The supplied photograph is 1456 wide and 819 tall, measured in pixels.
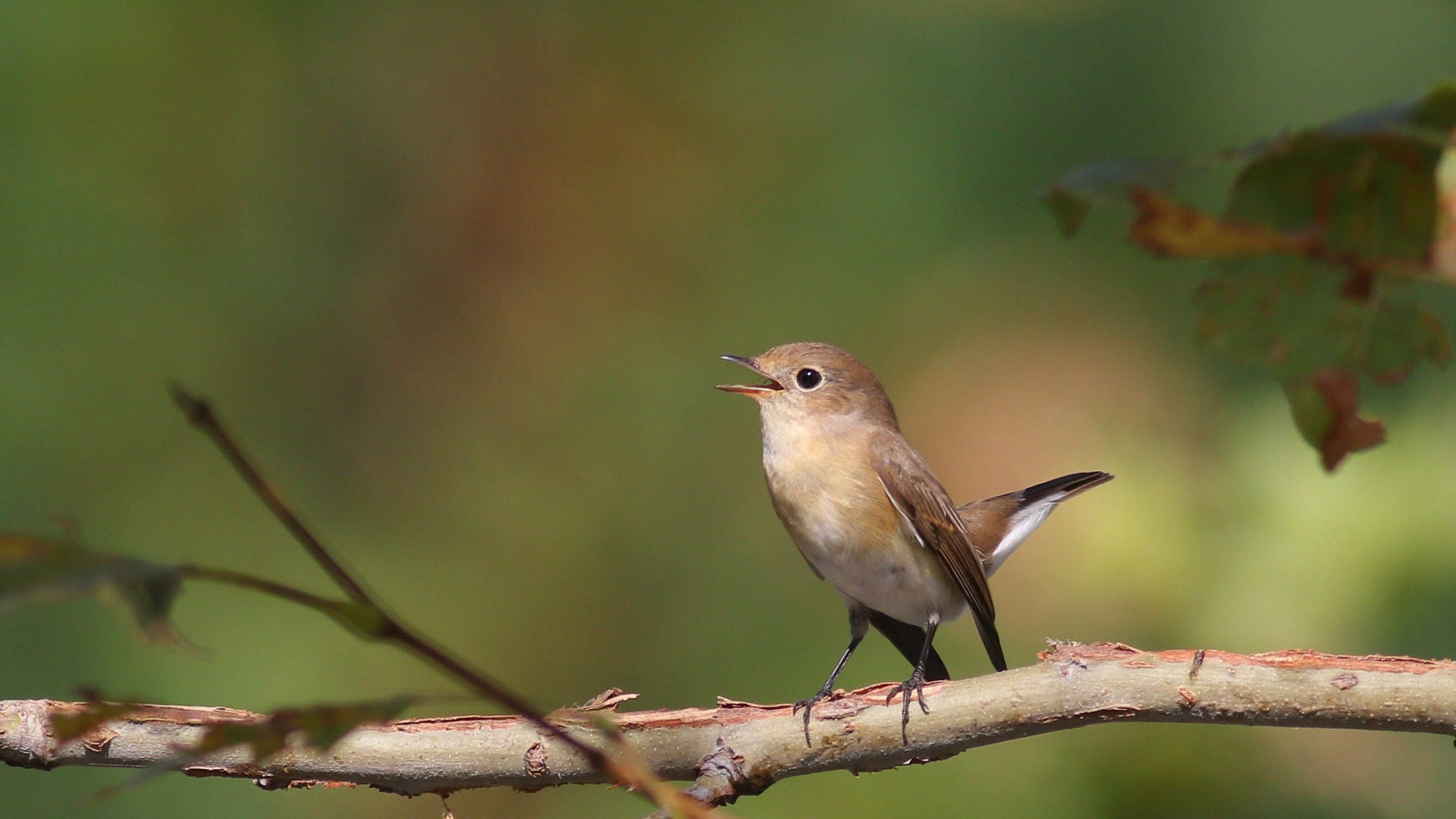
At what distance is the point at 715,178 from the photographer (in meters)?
6.70

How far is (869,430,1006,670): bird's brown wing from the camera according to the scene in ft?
12.1

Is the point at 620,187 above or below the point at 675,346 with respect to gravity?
above

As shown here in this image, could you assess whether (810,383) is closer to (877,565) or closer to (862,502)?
(862,502)

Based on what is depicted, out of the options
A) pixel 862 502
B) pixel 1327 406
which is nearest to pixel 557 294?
pixel 862 502

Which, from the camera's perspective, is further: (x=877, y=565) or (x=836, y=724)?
(x=877, y=565)

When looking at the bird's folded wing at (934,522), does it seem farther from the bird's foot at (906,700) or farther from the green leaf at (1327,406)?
the green leaf at (1327,406)

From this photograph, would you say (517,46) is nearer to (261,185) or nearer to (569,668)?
(261,185)

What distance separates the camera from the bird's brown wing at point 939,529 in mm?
3680

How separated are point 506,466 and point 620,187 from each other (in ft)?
5.44

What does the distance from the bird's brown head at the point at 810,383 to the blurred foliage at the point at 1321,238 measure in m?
2.85

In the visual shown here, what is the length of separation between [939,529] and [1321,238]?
9.26 ft

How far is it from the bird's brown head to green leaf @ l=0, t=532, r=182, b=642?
2.99 meters

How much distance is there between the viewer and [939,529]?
3.74 m

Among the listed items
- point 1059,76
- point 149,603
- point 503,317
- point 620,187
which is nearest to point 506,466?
point 503,317
